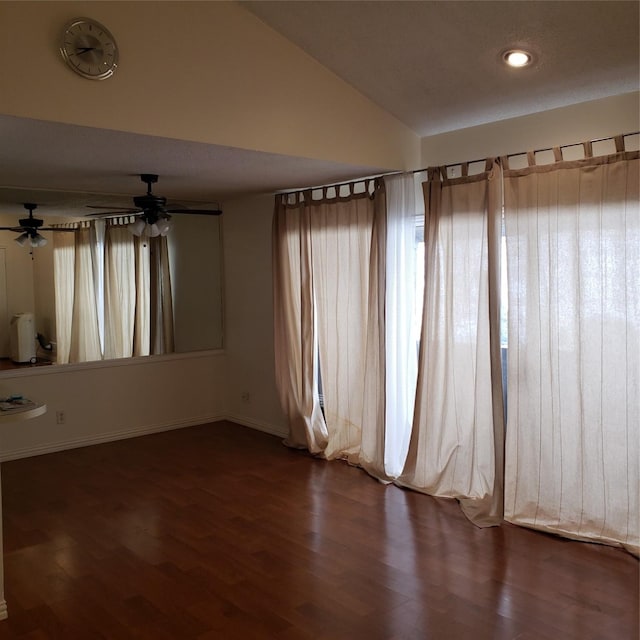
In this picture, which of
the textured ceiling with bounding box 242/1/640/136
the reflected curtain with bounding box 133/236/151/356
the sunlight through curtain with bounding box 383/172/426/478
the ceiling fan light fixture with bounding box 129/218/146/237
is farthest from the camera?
the reflected curtain with bounding box 133/236/151/356

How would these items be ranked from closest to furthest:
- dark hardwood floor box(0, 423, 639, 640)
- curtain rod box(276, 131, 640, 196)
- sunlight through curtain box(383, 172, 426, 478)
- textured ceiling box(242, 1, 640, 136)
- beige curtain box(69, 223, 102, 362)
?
1. dark hardwood floor box(0, 423, 639, 640)
2. textured ceiling box(242, 1, 640, 136)
3. curtain rod box(276, 131, 640, 196)
4. sunlight through curtain box(383, 172, 426, 478)
5. beige curtain box(69, 223, 102, 362)

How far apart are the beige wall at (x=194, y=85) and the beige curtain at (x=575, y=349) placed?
1.23 m

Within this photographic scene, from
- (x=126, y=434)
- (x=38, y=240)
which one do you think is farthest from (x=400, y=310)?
(x=38, y=240)

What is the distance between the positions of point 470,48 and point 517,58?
262mm

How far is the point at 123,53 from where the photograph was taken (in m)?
3.27

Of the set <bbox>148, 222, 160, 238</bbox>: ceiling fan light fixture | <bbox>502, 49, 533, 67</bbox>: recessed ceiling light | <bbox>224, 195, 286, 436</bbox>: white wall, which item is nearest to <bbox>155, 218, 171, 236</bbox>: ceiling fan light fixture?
<bbox>148, 222, 160, 238</bbox>: ceiling fan light fixture

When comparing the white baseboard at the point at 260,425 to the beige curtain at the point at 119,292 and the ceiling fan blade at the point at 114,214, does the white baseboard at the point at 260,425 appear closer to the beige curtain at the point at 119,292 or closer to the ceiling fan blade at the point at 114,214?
the beige curtain at the point at 119,292

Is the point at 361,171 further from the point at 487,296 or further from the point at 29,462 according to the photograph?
the point at 29,462

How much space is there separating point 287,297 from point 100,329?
1.74 m

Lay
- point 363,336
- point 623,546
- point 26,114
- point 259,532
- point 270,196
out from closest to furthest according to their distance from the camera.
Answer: point 26,114 → point 623,546 → point 259,532 → point 363,336 → point 270,196

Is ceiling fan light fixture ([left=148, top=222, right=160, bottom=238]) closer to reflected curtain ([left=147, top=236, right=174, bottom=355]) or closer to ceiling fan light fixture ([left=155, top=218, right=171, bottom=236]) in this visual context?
ceiling fan light fixture ([left=155, top=218, right=171, bottom=236])

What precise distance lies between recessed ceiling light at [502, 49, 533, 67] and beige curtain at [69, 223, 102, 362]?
3.79m

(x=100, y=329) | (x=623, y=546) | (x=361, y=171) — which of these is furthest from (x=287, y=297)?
(x=623, y=546)

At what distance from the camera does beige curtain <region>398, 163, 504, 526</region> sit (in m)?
4.06
